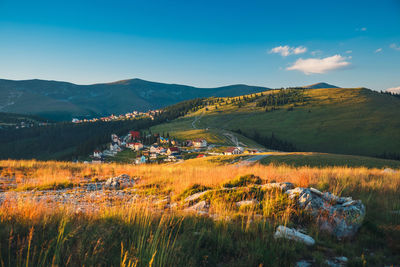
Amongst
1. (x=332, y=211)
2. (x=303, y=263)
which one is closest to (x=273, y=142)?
(x=332, y=211)

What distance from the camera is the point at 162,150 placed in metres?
104

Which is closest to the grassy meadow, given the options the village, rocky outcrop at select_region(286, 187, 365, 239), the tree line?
rocky outcrop at select_region(286, 187, 365, 239)

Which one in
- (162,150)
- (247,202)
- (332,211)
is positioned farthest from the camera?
(162,150)

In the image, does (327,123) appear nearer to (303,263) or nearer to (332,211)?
(332,211)

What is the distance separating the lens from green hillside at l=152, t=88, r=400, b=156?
4520 inches

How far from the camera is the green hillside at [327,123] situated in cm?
11481

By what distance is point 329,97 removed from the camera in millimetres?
197750

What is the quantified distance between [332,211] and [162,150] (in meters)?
101

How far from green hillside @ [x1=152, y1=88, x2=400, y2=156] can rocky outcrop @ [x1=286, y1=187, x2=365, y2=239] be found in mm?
123162

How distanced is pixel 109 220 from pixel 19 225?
169 centimetres

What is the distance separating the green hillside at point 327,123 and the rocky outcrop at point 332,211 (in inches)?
4849

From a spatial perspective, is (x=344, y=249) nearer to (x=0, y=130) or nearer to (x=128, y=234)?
(x=128, y=234)

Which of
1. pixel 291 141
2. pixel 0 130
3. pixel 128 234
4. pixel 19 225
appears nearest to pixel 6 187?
pixel 19 225

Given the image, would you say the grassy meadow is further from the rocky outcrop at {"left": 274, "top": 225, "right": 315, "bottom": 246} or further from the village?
the village
